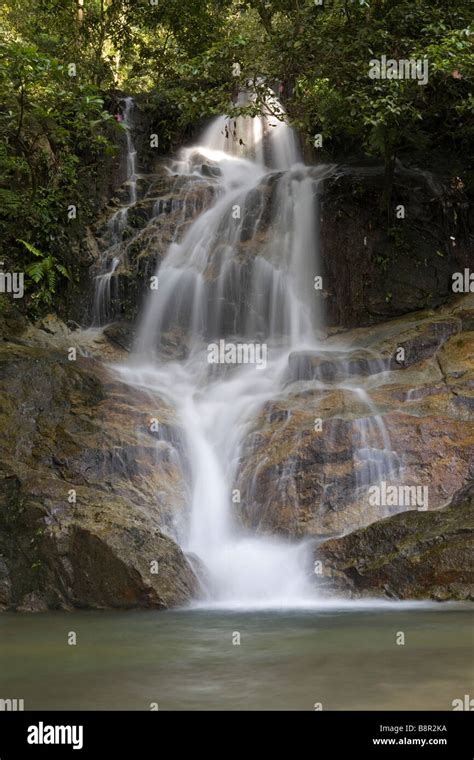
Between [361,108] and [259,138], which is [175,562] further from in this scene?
[259,138]

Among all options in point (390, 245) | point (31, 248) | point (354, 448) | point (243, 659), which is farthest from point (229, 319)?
point (243, 659)

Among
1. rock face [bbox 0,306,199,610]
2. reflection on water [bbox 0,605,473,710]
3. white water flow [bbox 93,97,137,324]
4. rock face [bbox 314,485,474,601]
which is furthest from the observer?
white water flow [bbox 93,97,137,324]

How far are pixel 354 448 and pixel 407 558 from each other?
1.84 m

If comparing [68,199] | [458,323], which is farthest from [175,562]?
[68,199]

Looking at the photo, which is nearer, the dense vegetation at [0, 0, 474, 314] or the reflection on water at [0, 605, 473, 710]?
the reflection on water at [0, 605, 473, 710]

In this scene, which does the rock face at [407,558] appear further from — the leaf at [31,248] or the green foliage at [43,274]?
the leaf at [31,248]

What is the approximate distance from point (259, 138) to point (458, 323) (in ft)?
28.3

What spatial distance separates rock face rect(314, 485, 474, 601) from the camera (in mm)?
7875

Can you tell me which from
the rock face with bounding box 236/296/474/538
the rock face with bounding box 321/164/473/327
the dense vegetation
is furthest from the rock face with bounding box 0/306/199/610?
the rock face with bounding box 321/164/473/327

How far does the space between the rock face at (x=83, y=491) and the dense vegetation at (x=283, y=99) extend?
3733 millimetres

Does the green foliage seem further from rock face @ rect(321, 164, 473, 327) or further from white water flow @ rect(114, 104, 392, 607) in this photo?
rock face @ rect(321, 164, 473, 327)

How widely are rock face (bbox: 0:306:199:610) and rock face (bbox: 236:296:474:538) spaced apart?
47.0 inches

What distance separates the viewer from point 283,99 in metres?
14.9
